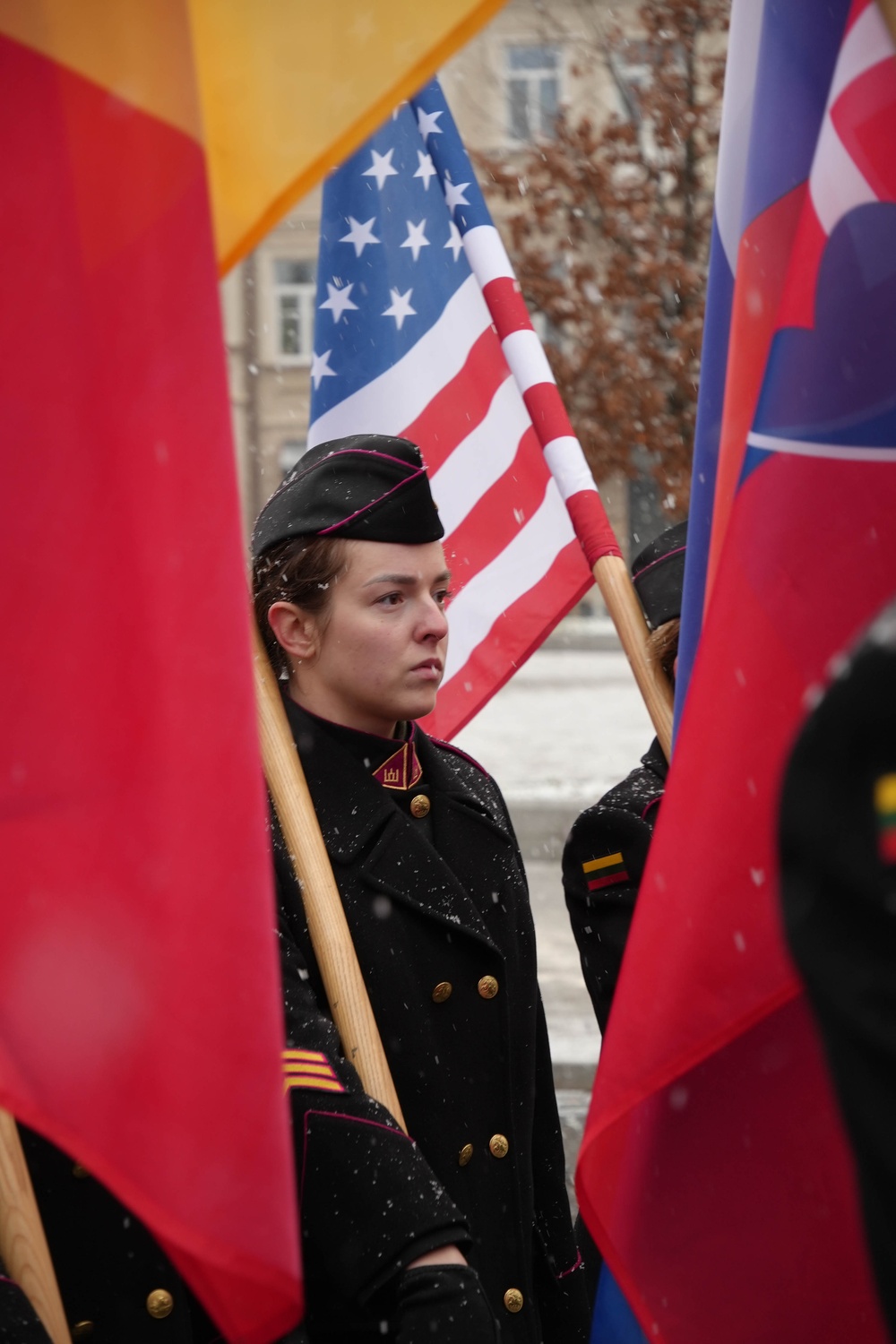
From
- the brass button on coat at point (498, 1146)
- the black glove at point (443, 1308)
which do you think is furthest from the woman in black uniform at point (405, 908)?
the black glove at point (443, 1308)

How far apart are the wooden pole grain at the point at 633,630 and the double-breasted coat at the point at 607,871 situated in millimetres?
146

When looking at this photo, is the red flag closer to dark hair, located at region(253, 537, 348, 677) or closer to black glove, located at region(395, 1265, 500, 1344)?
black glove, located at region(395, 1265, 500, 1344)

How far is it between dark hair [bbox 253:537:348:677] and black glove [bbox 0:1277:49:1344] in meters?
1.09

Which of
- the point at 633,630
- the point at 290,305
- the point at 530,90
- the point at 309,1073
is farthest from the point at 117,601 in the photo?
the point at 290,305

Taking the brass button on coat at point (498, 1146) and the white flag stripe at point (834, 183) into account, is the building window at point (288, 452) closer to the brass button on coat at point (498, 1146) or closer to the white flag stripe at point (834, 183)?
the brass button on coat at point (498, 1146)

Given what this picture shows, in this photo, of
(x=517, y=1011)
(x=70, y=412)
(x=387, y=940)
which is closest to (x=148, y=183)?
(x=70, y=412)

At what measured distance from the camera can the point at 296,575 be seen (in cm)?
245

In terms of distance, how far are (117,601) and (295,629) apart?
0.86m

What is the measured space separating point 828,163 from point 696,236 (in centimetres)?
978

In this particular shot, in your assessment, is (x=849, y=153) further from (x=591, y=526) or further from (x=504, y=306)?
(x=504, y=306)

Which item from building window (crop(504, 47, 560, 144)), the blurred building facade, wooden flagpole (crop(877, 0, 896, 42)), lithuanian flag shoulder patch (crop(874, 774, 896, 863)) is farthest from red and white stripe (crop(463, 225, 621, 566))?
the blurred building facade

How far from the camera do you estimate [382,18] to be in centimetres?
164

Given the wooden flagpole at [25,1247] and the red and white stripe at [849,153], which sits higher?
the red and white stripe at [849,153]

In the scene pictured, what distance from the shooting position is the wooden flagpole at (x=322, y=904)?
2.12 meters
